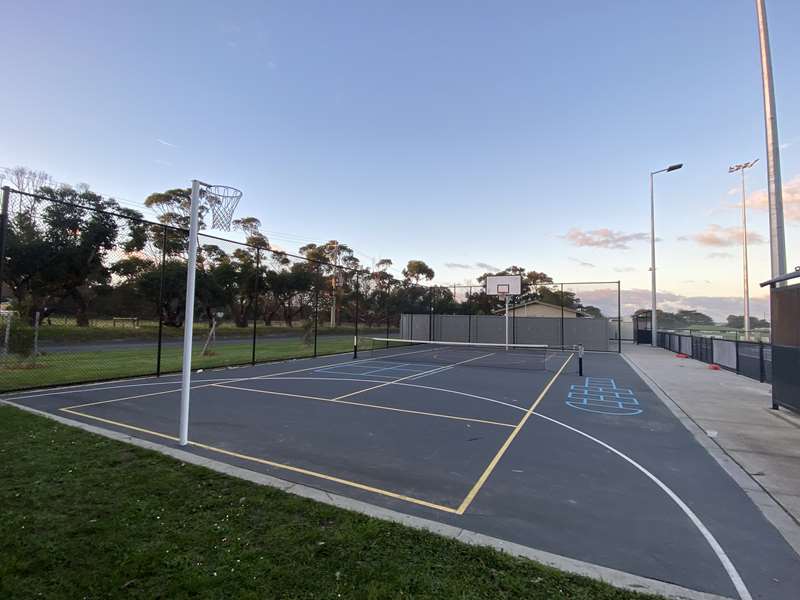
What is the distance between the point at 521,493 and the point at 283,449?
3381 millimetres

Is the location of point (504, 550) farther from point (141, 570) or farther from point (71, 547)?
point (71, 547)

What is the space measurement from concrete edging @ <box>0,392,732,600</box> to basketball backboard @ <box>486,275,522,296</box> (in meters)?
24.5

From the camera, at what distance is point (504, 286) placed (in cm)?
2772

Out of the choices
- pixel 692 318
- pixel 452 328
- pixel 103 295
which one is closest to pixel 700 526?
pixel 103 295

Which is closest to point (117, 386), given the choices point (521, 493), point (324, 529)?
point (324, 529)

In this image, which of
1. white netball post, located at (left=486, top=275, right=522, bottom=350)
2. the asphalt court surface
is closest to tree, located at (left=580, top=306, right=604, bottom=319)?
white netball post, located at (left=486, top=275, right=522, bottom=350)

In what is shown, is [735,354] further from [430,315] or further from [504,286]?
[430,315]

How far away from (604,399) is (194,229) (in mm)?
10301

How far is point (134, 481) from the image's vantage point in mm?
4348

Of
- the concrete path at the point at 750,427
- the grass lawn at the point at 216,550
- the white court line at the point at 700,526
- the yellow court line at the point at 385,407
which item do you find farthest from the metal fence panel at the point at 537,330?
the grass lawn at the point at 216,550

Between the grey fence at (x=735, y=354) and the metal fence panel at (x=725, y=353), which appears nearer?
the grey fence at (x=735, y=354)

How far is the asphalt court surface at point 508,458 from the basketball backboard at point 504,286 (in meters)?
16.2

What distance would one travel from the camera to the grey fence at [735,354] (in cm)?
1364

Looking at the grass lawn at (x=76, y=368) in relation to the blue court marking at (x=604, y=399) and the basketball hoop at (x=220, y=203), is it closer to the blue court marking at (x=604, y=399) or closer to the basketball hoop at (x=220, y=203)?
the basketball hoop at (x=220, y=203)
